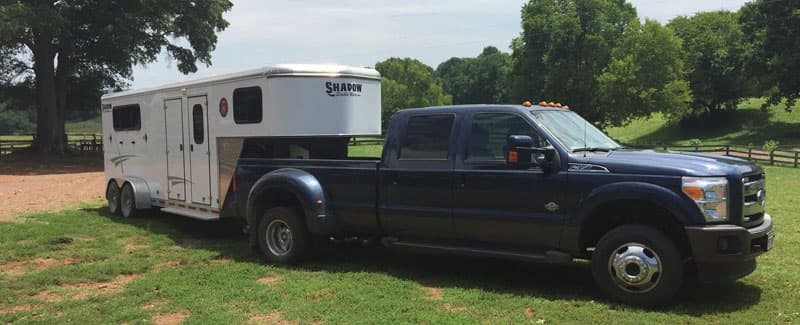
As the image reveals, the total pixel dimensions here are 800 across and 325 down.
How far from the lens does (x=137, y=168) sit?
39.9 feet

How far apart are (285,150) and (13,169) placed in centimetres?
2348

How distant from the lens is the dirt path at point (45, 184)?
48.5ft

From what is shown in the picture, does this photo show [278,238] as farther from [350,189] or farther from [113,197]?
[113,197]

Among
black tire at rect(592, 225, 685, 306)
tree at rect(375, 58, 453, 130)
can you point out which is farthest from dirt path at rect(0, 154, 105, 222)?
tree at rect(375, 58, 453, 130)

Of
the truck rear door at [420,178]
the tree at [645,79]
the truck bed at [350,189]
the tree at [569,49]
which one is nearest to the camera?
the truck rear door at [420,178]

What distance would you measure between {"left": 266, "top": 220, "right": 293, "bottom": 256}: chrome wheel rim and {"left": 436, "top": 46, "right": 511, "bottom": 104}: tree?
102794mm

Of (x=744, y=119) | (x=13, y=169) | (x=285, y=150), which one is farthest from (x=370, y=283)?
(x=744, y=119)

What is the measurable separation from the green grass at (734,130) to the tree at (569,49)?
20.7 ft

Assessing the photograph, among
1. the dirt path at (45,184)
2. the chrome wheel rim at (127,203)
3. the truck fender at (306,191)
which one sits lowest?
the dirt path at (45,184)

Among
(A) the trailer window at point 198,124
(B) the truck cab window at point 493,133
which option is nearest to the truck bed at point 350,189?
(B) the truck cab window at point 493,133

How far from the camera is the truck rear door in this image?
6793 millimetres

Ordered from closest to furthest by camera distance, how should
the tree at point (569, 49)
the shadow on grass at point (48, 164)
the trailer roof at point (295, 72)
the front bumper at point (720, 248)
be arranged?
1. the front bumper at point (720, 248)
2. the trailer roof at point (295, 72)
3. the shadow on grass at point (48, 164)
4. the tree at point (569, 49)

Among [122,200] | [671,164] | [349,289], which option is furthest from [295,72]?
[122,200]

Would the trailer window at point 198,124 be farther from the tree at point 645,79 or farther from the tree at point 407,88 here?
the tree at point 407,88
